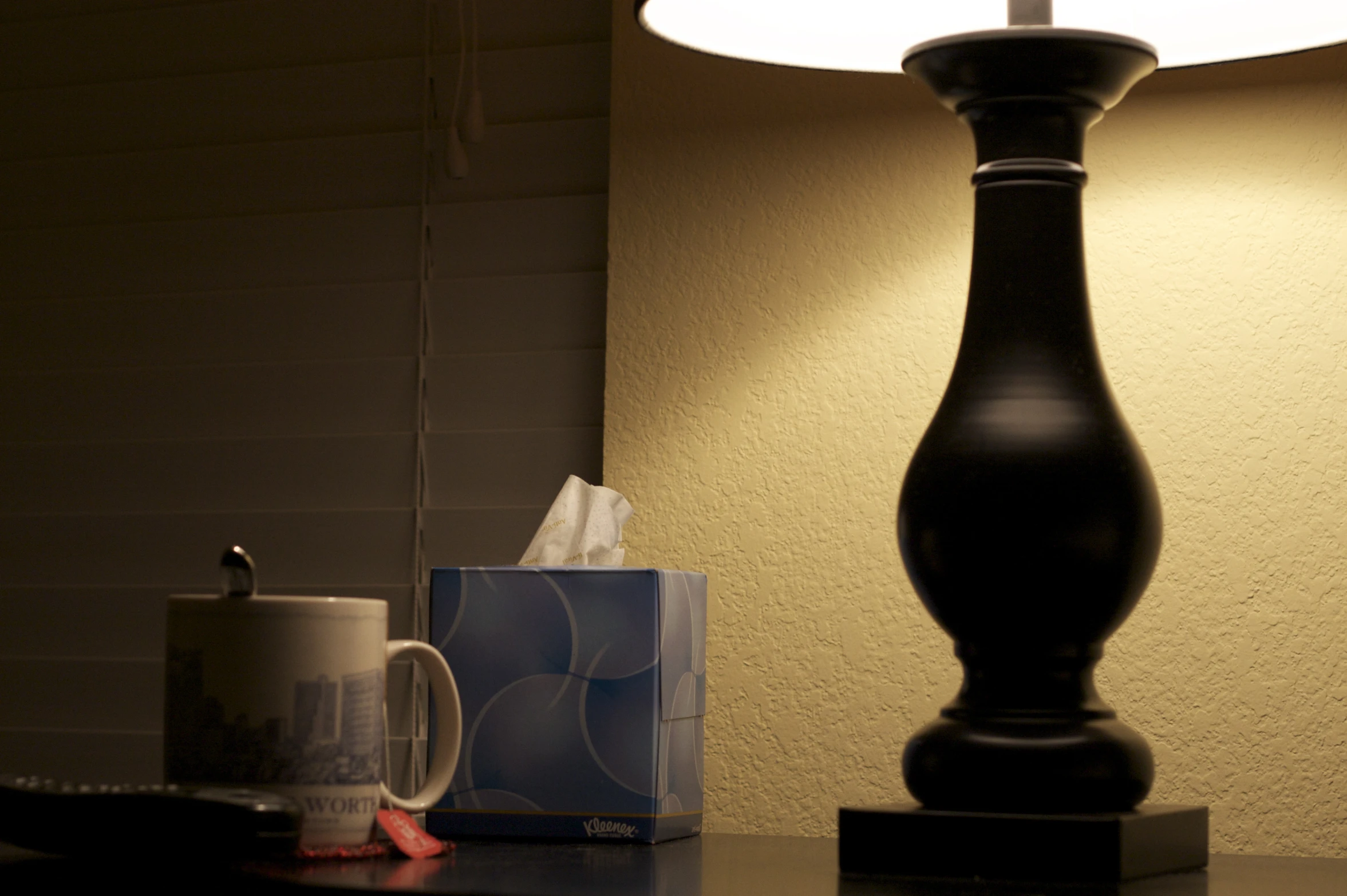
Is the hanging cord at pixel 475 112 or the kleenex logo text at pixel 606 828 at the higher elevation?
the hanging cord at pixel 475 112

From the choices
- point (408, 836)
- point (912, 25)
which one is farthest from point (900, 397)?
point (408, 836)

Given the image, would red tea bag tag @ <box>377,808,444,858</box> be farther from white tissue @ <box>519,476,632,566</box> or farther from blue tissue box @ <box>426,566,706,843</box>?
white tissue @ <box>519,476,632,566</box>

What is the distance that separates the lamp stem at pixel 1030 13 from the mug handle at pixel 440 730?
1.70 feet

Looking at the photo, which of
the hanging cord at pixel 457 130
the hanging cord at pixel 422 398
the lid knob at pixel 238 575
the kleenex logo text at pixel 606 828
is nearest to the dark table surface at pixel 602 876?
the kleenex logo text at pixel 606 828

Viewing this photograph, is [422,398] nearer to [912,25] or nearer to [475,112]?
[475,112]

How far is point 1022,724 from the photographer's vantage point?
0.79 metres

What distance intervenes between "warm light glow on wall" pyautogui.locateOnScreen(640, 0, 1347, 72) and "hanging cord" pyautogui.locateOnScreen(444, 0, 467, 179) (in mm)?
424

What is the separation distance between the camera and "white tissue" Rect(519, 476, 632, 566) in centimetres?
98

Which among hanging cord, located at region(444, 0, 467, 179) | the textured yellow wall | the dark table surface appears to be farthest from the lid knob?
hanging cord, located at region(444, 0, 467, 179)

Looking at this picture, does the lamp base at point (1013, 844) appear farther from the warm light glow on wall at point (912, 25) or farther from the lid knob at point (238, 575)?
the warm light glow on wall at point (912, 25)

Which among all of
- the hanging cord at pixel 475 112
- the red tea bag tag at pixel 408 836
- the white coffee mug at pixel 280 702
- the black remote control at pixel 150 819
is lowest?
the red tea bag tag at pixel 408 836

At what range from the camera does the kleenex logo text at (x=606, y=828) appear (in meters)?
0.88

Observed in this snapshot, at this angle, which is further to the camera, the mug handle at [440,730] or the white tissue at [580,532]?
the white tissue at [580,532]

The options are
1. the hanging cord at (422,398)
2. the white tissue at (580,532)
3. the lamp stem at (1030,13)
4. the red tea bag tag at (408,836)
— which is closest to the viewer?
the red tea bag tag at (408,836)
